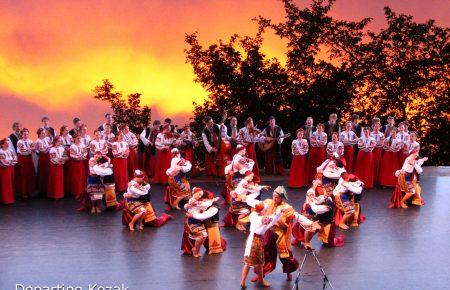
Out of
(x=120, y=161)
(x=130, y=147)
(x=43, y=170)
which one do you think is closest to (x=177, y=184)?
(x=120, y=161)

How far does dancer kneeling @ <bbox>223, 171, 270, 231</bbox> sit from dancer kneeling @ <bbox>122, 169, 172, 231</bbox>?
131cm

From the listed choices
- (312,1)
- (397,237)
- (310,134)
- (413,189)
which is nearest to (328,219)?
(397,237)

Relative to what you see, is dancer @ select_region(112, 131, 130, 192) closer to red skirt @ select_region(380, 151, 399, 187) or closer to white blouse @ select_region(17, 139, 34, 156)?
white blouse @ select_region(17, 139, 34, 156)

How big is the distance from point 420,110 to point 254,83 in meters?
4.76

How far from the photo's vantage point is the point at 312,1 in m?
20.2

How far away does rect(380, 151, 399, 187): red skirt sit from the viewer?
16.0 m

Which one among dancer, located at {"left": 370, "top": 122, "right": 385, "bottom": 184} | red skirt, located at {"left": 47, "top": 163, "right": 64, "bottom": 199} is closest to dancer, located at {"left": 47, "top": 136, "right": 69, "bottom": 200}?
red skirt, located at {"left": 47, "top": 163, "right": 64, "bottom": 199}

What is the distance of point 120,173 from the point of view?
15156 mm

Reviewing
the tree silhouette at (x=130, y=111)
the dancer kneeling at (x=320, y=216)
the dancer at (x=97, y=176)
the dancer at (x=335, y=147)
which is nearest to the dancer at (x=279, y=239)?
the dancer kneeling at (x=320, y=216)

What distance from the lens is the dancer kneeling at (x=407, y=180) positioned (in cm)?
1370

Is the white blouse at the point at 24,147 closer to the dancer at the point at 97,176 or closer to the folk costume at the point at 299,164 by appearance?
the dancer at the point at 97,176

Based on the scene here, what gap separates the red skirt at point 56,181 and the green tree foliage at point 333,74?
5537 mm

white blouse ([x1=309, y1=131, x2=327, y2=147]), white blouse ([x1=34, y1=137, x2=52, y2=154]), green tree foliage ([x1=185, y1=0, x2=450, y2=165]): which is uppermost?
green tree foliage ([x1=185, y1=0, x2=450, y2=165])

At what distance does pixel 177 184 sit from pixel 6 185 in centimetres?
341
